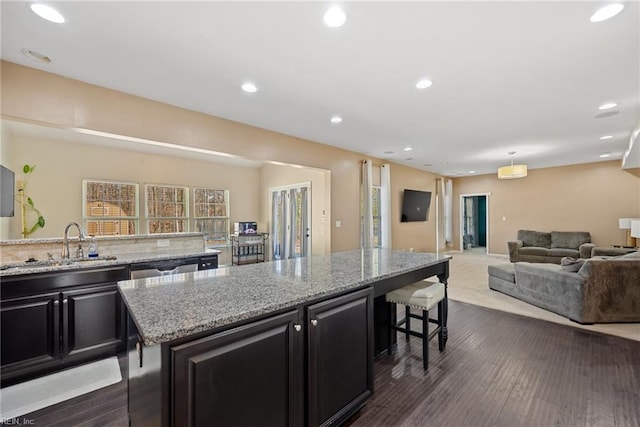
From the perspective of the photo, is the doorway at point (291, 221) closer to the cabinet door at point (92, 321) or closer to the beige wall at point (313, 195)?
the beige wall at point (313, 195)

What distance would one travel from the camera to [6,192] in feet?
7.71

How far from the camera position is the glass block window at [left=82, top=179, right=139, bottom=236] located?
5.71 metres

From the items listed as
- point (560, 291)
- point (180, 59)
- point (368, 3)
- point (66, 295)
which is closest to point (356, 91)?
point (368, 3)

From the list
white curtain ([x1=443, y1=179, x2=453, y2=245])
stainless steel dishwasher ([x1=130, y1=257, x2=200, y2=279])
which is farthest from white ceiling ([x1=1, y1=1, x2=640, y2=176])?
white curtain ([x1=443, y1=179, x2=453, y2=245])

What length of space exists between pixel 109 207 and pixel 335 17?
20.8ft

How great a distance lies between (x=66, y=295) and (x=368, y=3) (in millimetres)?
3263

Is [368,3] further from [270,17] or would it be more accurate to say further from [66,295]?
[66,295]

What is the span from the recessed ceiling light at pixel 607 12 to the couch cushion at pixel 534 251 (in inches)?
250

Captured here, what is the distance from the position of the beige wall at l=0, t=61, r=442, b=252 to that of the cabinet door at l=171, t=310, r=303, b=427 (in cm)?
287

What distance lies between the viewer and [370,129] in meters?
4.31

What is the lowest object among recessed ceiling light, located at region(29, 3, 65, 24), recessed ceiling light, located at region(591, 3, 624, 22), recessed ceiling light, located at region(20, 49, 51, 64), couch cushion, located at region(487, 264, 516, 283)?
couch cushion, located at region(487, 264, 516, 283)

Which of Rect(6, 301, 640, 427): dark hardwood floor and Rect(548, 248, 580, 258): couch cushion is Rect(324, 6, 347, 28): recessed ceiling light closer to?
Rect(6, 301, 640, 427): dark hardwood floor

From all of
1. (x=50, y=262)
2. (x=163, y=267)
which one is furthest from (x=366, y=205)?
A: (x=50, y=262)

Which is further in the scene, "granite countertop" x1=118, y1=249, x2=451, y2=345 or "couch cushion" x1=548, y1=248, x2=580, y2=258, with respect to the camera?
"couch cushion" x1=548, y1=248, x2=580, y2=258
